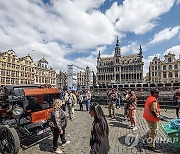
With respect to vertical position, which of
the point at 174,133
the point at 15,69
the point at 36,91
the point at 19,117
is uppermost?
the point at 15,69

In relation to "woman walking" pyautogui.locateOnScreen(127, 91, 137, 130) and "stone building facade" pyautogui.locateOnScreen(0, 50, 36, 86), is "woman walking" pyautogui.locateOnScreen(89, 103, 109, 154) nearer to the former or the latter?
"woman walking" pyautogui.locateOnScreen(127, 91, 137, 130)

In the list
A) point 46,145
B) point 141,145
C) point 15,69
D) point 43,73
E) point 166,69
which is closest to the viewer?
point 141,145

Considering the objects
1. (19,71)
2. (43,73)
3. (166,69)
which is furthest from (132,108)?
(43,73)

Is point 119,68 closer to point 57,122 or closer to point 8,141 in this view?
point 57,122

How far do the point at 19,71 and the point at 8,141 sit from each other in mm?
58816

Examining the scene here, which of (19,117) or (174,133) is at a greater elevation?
(19,117)

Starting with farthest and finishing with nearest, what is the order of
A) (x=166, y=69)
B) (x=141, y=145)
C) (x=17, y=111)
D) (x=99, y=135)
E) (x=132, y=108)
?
1. (x=166, y=69)
2. (x=132, y=108)
3. (x=141, y=145)
4. (x=17, y=111)
5. (x=99, y=135)

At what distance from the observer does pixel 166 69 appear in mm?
65562

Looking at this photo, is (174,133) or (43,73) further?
(43,73)

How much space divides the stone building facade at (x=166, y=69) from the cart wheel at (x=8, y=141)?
6564 cm

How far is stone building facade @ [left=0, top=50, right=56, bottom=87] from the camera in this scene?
5285 cm

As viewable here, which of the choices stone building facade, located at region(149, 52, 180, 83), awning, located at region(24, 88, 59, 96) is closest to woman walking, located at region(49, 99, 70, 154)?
awning, located at region(24, 88, 59, 96)

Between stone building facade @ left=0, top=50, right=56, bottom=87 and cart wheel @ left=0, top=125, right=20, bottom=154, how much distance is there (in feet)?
171

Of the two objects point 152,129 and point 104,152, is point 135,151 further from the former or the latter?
point 104,152
